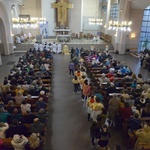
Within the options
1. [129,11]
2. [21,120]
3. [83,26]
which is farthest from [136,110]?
[83,26]

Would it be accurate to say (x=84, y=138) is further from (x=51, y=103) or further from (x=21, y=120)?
(x=51, y=103)

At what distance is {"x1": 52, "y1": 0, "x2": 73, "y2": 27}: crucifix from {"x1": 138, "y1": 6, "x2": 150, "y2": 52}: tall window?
944 cm

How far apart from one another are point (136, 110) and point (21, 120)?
4.02 metres

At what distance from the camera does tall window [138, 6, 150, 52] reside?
66.5ft

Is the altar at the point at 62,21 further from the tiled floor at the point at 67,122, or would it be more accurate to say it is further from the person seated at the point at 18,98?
the person seated at the point at 18,98

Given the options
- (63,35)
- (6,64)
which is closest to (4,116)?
(6,64)

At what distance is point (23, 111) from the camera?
6688mm

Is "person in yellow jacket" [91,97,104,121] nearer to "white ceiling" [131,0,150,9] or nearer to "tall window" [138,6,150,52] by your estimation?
"white ceiling" [131,0,150,9]

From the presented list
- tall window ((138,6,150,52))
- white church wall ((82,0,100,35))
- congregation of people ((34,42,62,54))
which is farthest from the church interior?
white church wall ((82,0,100,35))

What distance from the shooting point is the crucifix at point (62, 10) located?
23797 millimetres

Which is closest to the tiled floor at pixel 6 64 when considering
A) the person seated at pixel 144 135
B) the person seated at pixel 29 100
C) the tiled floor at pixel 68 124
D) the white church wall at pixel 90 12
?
the tiled floor at pixel 68 124

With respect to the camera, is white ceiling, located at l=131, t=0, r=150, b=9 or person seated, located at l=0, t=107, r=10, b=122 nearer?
person seated, located at l=0, t=107, r=10, b=122

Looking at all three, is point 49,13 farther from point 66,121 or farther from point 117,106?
point 117,106

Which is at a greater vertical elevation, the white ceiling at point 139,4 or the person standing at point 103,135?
the white ceiling at point 139,4
